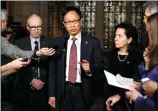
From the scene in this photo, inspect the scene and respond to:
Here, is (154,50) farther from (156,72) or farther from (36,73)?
(36,73)

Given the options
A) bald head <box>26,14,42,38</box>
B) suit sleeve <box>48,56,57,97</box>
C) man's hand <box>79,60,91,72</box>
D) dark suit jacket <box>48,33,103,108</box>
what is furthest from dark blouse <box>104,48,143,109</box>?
bald head <box>26,14,42,38</box>

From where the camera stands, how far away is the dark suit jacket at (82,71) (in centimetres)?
301

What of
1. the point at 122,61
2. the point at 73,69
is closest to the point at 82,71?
the point at 73,69

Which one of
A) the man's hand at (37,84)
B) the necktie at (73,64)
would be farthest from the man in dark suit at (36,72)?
the necktie at (73,64)

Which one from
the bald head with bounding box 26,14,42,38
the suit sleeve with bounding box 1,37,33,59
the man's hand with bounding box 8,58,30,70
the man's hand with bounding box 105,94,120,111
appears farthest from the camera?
the bald head with bounding box 26,14,42,38

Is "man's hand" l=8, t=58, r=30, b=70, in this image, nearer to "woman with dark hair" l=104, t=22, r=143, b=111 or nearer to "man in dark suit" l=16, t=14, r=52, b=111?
"man in dark suit" l=16, t=14, r=52, b=111

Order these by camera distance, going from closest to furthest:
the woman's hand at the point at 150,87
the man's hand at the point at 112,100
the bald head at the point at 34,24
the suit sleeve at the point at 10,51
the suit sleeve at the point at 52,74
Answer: the woman's hand at the point at 150,87 → the suit sleeve at the point at 10,51 → the man's hand at the point at 112,100 → the suit sleeve at the point at 52,74 → the bald head at the point at 34,24

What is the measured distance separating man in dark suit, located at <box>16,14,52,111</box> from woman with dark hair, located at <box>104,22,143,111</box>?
0.61 m

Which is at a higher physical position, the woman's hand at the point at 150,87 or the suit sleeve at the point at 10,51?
the suit sleeve at the point at 10,51

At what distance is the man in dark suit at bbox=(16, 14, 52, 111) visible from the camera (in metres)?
3.20

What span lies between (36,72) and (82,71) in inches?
19.4

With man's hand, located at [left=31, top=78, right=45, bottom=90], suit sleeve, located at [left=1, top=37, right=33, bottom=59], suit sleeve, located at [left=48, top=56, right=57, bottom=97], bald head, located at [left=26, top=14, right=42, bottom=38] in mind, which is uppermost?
bald head, located at [left=26, top=14, right=42, bottom=38]

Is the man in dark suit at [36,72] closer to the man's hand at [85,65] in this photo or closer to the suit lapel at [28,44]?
the suit lapel at [28,44]

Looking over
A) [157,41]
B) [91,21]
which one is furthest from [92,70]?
[91,21]
